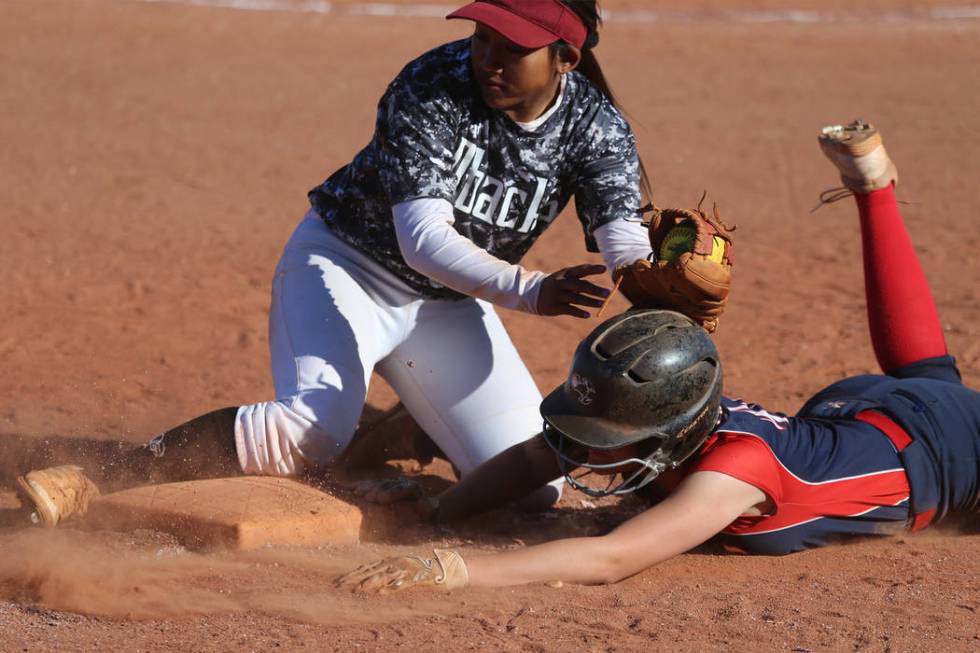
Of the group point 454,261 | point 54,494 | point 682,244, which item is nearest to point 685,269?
point 682,244

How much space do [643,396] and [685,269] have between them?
0.40 metres

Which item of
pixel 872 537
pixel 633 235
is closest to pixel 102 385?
pixel 633 235

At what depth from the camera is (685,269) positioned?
362 cm

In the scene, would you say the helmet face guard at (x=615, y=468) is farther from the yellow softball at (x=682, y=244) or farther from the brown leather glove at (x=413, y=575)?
the yellow softball at (x=682, y=244)

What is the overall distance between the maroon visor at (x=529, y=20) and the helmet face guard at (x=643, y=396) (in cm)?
98

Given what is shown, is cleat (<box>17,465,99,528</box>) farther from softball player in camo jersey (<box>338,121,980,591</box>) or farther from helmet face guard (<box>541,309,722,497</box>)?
helmet face guard (<box>541,309,722,497</box>)

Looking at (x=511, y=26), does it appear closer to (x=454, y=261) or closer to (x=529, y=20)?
(x=529, y=20)

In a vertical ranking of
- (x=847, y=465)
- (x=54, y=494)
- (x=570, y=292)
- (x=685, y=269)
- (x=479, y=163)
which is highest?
(x=479, y=163)

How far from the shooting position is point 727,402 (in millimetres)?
3986

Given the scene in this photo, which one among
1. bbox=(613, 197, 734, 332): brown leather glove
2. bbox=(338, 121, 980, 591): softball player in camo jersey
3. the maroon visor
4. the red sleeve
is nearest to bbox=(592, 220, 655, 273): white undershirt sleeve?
bbox=(613, 197, 734, 332): brown leather glove

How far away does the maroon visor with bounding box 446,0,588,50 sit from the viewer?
155 inches

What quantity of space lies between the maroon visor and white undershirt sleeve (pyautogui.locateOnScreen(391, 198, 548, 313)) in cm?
59

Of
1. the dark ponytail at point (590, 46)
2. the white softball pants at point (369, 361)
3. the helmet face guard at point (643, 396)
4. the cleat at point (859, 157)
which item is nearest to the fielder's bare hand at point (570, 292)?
the helmet face guard at point (643, 396)

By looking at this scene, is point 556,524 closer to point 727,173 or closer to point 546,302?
point 546,302
